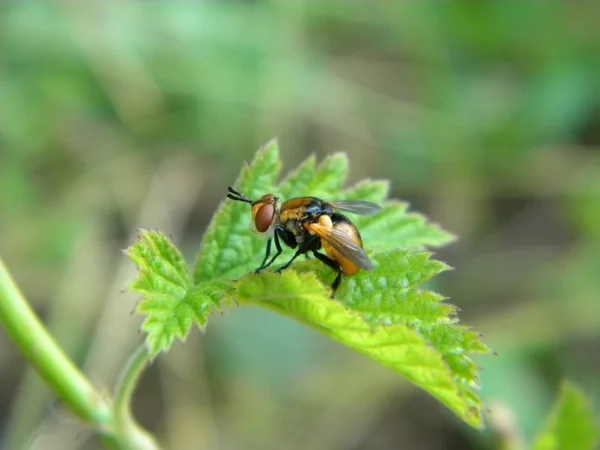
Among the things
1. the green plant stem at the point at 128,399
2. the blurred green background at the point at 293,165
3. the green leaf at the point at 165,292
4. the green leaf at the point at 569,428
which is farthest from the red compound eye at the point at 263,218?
the blurred green background at the point at 293,165

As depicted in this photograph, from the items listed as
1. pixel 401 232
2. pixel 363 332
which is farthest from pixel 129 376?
pixel 401 232

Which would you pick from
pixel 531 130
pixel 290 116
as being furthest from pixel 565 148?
pixel 290 116

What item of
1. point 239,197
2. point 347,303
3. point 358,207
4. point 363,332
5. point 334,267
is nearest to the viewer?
point 363,332

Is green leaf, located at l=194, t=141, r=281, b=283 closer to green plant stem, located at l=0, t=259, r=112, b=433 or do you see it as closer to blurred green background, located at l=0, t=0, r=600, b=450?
green plant stem, located at l=0, t=259, r=112, b=433

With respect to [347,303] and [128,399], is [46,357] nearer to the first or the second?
[128,399]

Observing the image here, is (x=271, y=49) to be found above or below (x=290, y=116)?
above

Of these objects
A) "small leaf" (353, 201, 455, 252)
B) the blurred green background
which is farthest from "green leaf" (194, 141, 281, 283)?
the blurred green background

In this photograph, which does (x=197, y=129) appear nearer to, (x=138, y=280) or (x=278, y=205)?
(x=278, y=205)
